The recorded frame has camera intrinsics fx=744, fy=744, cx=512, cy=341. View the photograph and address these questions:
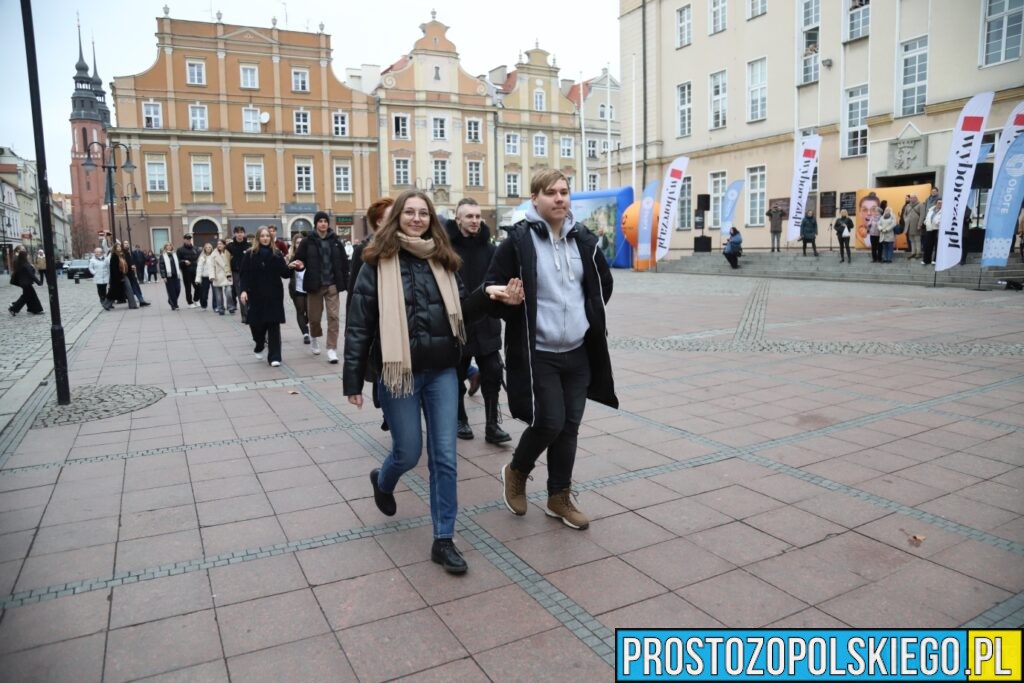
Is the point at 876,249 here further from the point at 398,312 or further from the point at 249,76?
the point at 249,76

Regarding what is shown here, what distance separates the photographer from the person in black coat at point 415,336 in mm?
3625

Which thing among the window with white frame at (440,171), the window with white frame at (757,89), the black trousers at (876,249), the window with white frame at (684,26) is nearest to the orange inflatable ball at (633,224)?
the window with white frame at (757,89)

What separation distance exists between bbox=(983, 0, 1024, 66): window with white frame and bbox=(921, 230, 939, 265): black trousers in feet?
19.7

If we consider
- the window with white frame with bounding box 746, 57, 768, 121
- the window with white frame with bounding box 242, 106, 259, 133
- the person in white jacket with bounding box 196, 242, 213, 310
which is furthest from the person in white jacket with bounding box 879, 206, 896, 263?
the window with white frame with bounding box 242, 106, 259, 133

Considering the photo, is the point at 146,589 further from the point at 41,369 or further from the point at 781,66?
the point at 781,66

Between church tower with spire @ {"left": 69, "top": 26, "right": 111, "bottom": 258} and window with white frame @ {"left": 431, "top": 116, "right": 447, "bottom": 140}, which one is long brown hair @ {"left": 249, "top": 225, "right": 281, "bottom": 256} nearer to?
window with white frame @ {"left": 431, "top": 116, "right": 447, "bottom": 140}

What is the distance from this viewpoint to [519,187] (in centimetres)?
5862

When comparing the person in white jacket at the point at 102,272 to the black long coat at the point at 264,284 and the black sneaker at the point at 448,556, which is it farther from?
the black sneaker at the point at 448,556

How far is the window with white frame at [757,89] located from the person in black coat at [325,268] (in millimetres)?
24831

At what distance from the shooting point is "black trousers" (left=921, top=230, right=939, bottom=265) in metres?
19.6

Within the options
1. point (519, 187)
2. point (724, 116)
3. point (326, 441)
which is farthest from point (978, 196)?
point (519, 187)

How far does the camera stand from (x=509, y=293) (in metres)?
3.56

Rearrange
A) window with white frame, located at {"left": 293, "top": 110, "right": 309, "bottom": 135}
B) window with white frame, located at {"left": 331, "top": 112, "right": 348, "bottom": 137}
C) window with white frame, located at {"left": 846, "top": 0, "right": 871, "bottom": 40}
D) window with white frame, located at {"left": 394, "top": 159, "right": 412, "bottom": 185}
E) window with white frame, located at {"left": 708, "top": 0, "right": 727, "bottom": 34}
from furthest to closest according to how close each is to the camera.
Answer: window with white frame, located at {"left": 394, "top": 159, "right": 412, "bottom": 185}, window with white frame, located at {"left": 331, "top": 112, "right": 348, "bottom": 137}, window with white frame, located at {"left": 293, "top": 110, "right": 309, "bottom": 135}, window with white frame, located at {"left": 708, "top": 0, "right": 727, "bottom": 34}, window with white frame, located at {"left": 846, "top": 0, "right": 871, "bottom": 40}

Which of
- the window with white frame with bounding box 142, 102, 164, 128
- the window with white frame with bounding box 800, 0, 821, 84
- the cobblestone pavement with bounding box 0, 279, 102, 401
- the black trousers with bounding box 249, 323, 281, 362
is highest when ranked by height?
the window with white frame with bounding box 142, 102, 164, 128
